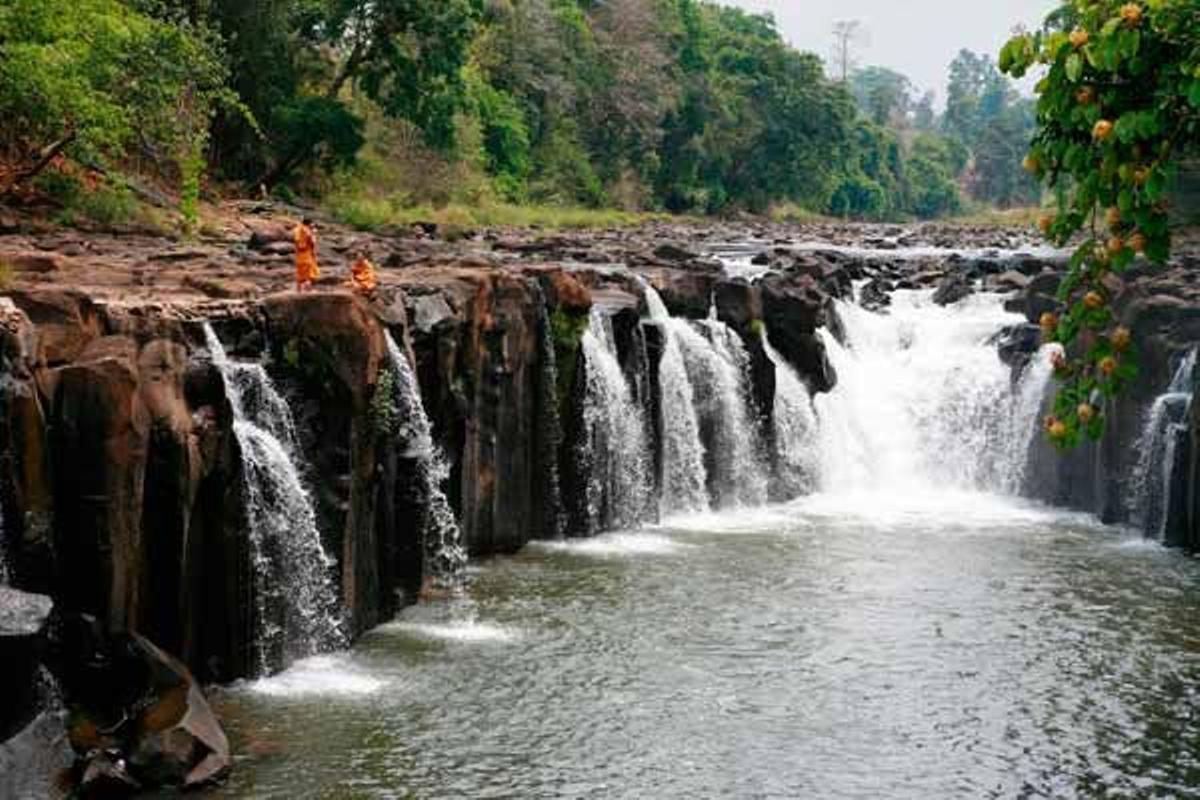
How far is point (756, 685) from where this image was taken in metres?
14.7

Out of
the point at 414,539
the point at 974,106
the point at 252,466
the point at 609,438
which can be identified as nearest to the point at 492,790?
the point at 252,466

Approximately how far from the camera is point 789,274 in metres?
30.8

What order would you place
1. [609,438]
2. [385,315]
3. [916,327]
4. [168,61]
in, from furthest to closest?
[916,327] < [168,61] < [609,438] < [385,315]

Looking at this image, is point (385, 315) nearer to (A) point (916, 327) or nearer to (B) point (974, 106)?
(A) point (916, 327)

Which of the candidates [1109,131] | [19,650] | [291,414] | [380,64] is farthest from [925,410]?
[1109,131]

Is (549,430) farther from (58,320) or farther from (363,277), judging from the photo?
(58,320)

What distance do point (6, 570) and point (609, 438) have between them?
12180 mm

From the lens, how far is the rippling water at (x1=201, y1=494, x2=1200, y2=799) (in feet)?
40.5

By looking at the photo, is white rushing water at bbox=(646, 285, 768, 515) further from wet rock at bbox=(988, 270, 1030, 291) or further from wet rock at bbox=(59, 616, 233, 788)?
wet rock at bbox=(59, 616, 233, 788)

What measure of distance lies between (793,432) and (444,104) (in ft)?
73.7

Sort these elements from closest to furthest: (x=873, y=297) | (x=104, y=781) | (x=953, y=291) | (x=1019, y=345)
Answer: (x=104, y=781), (x=1019, y=345), (x=953, y=291), (x=873, y=297)

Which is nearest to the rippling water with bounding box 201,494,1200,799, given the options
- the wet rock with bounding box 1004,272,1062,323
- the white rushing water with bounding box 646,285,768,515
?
the white rushing water with bounding box 646,285,768,515

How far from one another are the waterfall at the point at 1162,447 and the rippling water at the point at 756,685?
160cm

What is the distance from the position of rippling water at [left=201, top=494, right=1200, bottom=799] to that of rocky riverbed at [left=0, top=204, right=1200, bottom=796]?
0.84 metres
